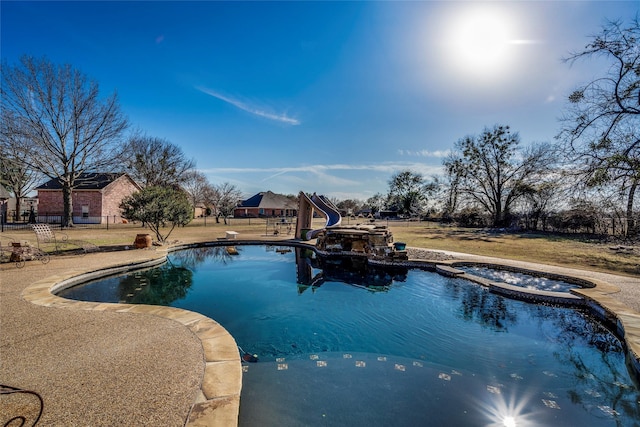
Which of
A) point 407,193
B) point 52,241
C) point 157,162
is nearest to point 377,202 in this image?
point 407,193

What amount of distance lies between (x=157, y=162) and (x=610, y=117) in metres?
34.1

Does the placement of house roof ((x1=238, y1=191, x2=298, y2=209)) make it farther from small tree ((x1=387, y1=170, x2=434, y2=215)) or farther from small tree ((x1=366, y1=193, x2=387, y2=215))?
small tree ((x1=387, y1=170, x2=434, y2=215))

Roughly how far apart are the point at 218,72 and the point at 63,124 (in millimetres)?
14417

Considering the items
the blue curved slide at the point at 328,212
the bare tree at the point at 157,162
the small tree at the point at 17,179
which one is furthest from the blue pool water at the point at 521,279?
the bare tree at the point at 157,162

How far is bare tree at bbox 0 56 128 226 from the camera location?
56.3 ft

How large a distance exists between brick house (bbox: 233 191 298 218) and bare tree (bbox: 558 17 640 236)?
40096 mm

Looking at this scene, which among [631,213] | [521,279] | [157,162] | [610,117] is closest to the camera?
[521,279]

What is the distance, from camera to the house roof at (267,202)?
156 feet

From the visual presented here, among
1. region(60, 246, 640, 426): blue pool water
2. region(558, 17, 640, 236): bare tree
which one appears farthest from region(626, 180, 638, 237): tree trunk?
region(60, 246, 640, 426): blue pool water

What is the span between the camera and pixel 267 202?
1887 inches

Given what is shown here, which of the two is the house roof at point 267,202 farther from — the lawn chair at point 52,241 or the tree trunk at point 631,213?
the tree trunk at point 631,213

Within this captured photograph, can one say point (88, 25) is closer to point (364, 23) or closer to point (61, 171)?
point (364, 23)

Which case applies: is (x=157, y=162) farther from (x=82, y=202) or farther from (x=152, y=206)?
(x=152, y=206)

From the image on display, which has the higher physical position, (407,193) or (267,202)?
(407,193)
